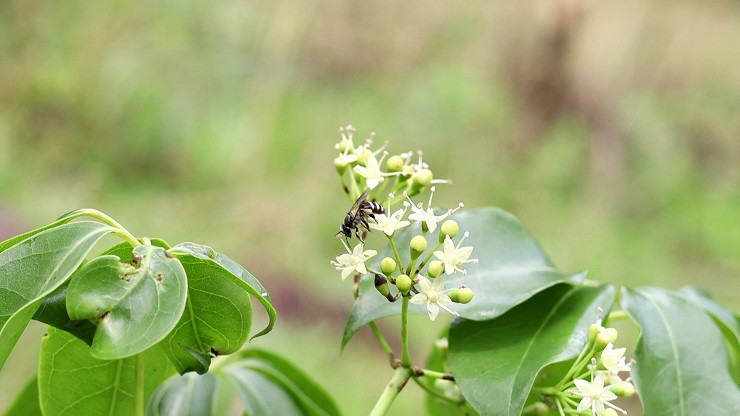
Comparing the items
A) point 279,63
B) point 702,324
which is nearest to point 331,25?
point 279,63

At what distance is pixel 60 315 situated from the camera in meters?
0.63

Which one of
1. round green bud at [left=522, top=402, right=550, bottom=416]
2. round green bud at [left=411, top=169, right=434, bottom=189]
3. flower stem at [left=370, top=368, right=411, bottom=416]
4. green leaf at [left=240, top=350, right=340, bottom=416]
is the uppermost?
round green bud at [left=411, top=169, right=434, bottom=189]

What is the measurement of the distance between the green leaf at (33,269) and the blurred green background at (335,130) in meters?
2.39

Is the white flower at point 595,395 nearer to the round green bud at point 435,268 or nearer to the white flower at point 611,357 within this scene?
the white flower at point 611,357

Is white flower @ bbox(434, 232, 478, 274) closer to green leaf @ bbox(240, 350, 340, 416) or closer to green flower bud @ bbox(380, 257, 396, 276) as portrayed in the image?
green flower bud @ bbox(380, 257, 396, 276)

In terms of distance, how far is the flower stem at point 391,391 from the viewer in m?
0.67

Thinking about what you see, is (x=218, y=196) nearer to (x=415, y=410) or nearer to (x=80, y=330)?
(x=415, y=410)

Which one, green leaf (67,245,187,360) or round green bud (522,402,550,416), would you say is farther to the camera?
round green bud (522,402,550,416)

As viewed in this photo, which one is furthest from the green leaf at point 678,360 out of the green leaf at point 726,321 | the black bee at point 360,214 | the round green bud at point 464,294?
the black bee at point 360,214

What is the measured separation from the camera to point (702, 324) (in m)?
0.84

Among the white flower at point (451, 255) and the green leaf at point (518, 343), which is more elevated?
the white flower at point (451, 255)

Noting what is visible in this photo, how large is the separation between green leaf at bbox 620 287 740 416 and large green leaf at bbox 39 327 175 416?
46 centimetres

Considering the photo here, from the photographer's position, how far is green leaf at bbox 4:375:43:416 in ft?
2.87

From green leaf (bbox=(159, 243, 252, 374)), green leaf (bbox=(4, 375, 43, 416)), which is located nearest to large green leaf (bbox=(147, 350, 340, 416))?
green leaf (bbox=(4, 375, 43, 416))
